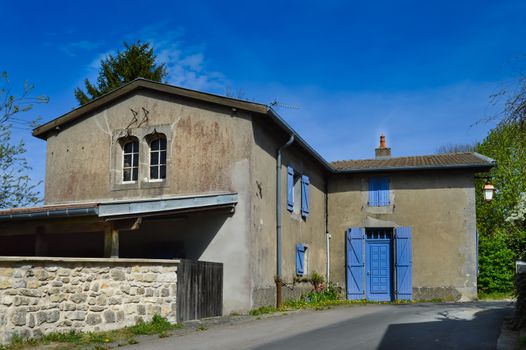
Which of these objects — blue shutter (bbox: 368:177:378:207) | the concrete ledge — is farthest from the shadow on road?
blue shutter (bbox: 368:177:378:207)

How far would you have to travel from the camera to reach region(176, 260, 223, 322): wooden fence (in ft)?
38.7

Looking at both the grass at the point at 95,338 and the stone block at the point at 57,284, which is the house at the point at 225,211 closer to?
the stone block at the point at 57,284

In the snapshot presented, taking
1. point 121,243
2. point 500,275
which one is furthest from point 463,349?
point 500,275

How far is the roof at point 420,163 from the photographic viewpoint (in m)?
18.9

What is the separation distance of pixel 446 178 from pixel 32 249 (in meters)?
12.8

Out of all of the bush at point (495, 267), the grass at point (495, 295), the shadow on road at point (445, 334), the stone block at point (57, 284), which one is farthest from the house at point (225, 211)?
the shadow on road at point (445, 334)

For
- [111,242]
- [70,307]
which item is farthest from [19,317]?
[111,242]

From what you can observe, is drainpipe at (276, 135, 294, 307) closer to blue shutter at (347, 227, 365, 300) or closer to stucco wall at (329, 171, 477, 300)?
blue shutter at (347, 227, 365, 300)

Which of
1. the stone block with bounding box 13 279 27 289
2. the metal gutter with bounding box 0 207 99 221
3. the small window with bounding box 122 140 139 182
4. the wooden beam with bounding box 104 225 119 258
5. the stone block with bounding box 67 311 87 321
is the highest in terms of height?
the small window with bounding box 122 140 139 182

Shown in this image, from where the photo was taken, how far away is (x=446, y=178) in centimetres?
1948

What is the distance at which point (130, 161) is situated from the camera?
15906 millimetres

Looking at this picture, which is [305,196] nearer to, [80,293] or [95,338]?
[80,293]

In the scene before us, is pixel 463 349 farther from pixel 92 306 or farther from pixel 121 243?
pixel 121 243

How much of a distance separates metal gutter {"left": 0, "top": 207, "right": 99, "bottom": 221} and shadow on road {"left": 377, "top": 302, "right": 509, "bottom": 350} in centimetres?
590
